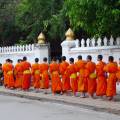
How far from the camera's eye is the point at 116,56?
1995 centimetres

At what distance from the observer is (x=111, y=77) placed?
17984mm

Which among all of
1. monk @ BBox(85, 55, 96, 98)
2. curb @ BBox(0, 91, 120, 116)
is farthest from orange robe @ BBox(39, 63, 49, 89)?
monk @ BBox(85, 55, 96, 98)

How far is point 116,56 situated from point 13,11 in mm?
13925

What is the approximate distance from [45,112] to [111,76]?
349cm

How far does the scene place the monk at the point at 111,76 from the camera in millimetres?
17875

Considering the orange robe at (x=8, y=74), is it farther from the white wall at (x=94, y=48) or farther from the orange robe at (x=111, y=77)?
the orange robe at (x=111, y=77)

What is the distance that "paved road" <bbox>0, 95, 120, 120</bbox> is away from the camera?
46.4 feet

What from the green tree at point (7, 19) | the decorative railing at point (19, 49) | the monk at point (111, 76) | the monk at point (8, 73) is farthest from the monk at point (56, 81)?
the green tree at point (7, 19)

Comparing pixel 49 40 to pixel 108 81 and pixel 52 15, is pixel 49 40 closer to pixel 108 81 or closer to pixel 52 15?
pixel 52 15

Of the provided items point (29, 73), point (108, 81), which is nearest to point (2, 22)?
point (29, 73)

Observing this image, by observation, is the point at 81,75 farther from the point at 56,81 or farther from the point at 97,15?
the point at 97,15

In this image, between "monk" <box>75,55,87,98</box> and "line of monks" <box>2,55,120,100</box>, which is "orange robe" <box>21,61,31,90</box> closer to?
"line of monks" <box>2,55,120,100</box>

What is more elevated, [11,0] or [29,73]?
[11,0]

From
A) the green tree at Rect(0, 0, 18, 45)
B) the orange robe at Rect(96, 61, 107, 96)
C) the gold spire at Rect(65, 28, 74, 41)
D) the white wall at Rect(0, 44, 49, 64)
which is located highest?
the green tree at Rect(0, 0, 18, 45)
